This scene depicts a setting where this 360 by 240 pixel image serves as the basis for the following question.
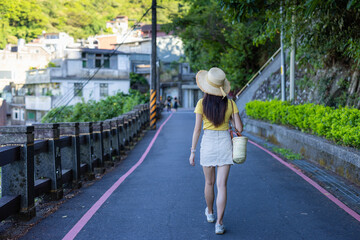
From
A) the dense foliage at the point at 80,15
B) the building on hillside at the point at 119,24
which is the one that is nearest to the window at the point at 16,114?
the dense foliage at the point at 80,15

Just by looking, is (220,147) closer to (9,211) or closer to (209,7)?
(9,211)

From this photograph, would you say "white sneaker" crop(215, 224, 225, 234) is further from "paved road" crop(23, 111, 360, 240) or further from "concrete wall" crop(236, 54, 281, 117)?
"concrete wall" crop(236, 54, 281, 117)

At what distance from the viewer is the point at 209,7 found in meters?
28.4

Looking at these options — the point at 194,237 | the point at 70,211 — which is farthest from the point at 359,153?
the point at 70,211

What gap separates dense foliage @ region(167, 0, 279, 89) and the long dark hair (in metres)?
21.8

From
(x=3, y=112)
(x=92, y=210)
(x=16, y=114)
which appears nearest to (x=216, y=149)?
(x=92, y=210)

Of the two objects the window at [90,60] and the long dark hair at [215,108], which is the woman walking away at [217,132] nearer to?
the long dark hair at [215,108]

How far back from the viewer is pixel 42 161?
6.57 metres

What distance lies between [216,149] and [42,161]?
10.3ft

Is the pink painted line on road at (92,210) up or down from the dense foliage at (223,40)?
down

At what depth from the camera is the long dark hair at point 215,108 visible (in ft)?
16.5

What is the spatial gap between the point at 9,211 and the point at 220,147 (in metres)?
2.79

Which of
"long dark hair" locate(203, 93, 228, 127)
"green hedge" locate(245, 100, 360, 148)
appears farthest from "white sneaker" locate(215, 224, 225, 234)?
"green hedge" locate(245, 100, 360, 148)

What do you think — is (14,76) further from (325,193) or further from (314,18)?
(325,193)
